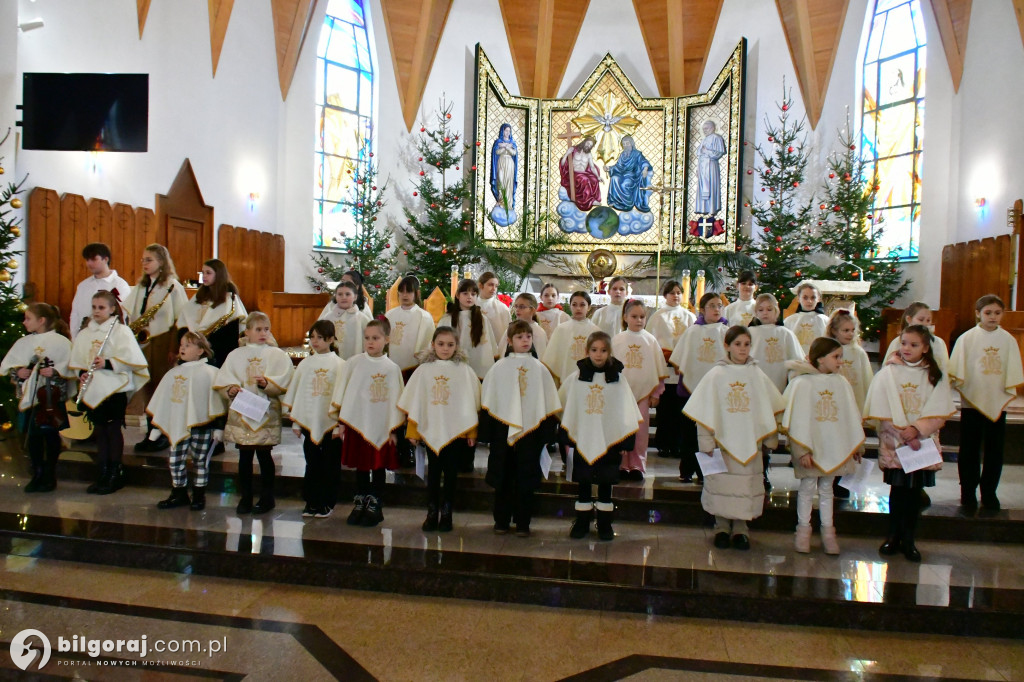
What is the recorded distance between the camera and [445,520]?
458cm

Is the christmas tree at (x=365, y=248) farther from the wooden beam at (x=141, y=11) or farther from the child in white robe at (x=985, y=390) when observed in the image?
the child in white robe at (x=985, y=390)

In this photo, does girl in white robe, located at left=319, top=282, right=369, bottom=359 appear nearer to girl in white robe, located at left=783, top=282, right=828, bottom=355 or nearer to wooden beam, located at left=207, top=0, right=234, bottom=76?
girl in white robe, located at left=783, top=282, right=828, bottom=355

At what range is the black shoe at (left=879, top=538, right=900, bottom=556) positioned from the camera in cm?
431

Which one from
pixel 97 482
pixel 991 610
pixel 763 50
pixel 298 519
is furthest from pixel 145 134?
pixel 763 50

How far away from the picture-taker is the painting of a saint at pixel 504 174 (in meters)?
13.7

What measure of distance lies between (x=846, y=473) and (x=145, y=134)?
7.21 meters

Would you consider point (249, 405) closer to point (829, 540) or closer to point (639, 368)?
point (639, 368)

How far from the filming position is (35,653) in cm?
314

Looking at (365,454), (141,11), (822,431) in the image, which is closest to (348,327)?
(365,454)

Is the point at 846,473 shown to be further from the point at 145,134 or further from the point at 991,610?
the point at 145,134

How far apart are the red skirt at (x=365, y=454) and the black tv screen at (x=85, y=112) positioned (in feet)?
15.4

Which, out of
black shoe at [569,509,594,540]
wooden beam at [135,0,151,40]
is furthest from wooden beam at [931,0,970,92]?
wooden beam at [135,0,151,40]

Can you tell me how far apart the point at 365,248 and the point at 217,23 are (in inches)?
157

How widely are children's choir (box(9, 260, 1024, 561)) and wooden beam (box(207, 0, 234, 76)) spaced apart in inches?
225
